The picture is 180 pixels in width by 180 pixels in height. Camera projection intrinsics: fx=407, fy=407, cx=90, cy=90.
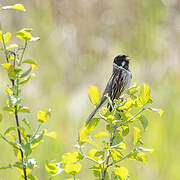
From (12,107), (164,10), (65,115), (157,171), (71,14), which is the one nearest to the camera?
(12,107)

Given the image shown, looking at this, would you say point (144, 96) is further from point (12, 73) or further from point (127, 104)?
point (12, 73)

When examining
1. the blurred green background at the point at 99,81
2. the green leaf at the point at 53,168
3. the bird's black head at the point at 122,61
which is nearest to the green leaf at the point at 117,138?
the green leaf at the point at 53,168

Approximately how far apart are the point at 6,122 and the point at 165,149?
33.1 inches

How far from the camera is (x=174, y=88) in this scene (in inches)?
94.5

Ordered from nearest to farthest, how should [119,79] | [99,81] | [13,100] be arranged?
[13,100], [119,79], [99,81]

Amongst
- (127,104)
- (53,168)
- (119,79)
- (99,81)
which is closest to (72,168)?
(53,168)

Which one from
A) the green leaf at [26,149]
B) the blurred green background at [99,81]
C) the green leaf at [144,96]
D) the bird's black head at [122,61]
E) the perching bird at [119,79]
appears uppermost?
the green leaf at [144,96]

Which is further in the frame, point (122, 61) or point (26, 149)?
point (122, 61)

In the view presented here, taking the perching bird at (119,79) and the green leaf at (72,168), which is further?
the perching bird at (119,79)

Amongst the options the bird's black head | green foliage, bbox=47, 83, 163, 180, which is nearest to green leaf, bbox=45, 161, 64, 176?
green foliage, bbox=47, 83, 163, 180

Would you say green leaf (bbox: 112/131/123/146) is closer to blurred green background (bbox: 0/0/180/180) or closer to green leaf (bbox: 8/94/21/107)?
green leaf (bbox: 8/94/21/107)

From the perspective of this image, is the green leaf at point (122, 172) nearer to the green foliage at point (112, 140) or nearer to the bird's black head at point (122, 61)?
the green foliage at point (112, 140)

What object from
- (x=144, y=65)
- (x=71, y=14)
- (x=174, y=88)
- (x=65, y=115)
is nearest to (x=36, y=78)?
(x=65, y=115)

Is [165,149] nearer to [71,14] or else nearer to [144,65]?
[144,65]
